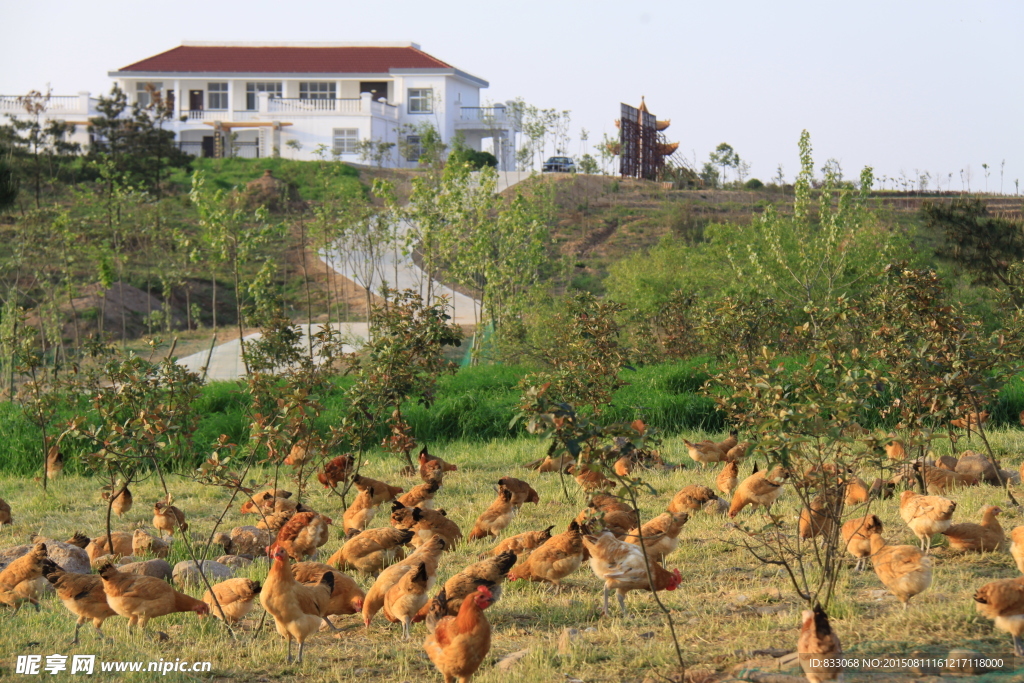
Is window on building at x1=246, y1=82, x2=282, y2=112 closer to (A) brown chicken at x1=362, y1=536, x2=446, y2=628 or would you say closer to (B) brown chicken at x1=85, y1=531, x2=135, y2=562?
(B) brown chicken at x1=85, y1=531, x2=135, y2=562

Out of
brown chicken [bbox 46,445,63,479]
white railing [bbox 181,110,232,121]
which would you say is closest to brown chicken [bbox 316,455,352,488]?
brown chicken [bbox 46,445,63,479]

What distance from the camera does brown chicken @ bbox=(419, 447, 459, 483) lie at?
822 centimetres

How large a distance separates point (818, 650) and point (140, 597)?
11.7 ft

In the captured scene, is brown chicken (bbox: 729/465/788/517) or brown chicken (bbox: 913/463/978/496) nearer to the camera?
brown chicken (bbox: 729/465/788/517)

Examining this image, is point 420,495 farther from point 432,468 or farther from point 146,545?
point 146,545

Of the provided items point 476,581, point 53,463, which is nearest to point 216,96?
point 53,463

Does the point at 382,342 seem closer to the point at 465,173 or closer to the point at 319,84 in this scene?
the point at 465,173

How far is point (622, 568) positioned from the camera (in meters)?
5.09

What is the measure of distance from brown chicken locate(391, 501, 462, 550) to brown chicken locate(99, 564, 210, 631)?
1650 mm

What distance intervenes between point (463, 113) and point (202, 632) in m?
52.7

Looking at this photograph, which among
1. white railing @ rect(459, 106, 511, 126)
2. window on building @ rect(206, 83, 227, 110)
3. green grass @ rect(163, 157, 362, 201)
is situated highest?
window on building @ rect(206, 83, 227, 110)

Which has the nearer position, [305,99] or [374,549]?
[374,549]

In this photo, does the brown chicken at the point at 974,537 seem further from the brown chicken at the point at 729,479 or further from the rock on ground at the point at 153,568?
the rock on ground at the point at 153,568

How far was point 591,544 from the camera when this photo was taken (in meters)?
5.18
